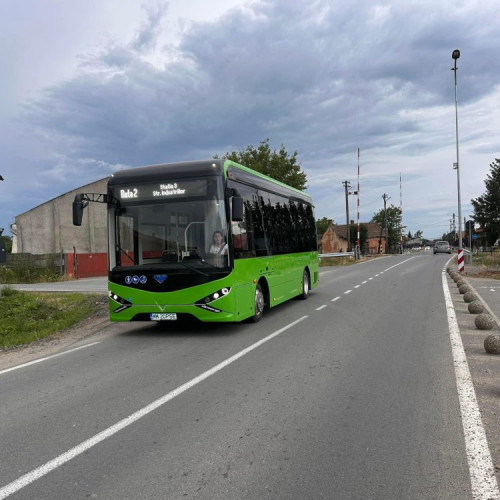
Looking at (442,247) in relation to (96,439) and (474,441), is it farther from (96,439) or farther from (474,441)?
(96,439)

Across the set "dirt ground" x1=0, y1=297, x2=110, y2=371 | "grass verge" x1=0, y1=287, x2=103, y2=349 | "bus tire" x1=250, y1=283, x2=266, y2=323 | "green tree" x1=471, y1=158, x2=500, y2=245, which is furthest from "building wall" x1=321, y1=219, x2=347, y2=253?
"bus tire" x1=250, y1=283, x2=266, y2=323

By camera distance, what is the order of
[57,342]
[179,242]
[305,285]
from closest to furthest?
[179,242], [57,342], [305,285]

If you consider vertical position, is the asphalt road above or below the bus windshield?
below

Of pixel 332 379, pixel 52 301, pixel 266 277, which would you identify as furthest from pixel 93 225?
pixel 332 379

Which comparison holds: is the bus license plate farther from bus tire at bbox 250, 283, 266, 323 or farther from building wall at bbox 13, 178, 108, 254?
building wall at bbox 13, 178, 108, 254

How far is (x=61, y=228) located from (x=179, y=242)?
36.8 metres

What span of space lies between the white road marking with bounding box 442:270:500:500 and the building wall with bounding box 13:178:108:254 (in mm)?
39437

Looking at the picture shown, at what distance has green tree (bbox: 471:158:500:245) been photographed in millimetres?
66938

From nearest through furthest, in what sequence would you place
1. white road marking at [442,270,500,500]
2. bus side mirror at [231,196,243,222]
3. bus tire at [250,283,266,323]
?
white road marking at [442,270,500,500], bus side mirror at [231,196,243,222], bus tire at [250,283,266,323]

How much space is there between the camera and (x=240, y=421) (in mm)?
4543

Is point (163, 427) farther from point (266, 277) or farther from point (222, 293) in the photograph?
point (266, 277)

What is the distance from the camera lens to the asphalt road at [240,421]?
11.1ft

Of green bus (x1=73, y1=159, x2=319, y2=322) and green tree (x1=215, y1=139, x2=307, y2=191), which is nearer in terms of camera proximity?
green bus (x1=73, y1=159, x2=319, y2=322)

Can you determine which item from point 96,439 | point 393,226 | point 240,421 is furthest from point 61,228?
point 393,226
